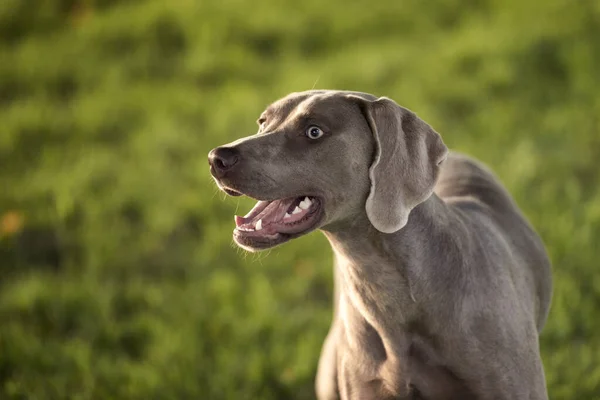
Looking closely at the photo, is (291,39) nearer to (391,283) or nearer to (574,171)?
(574,171)

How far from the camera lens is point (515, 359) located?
2816mm

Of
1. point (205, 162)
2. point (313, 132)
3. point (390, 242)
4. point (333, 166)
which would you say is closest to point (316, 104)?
point (313, 132)

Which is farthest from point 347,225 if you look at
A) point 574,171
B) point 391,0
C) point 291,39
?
point 391,0

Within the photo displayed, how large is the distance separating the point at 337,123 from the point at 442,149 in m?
0.34

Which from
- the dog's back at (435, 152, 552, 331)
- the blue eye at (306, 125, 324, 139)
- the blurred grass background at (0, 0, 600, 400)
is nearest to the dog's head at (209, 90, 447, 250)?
the blue eye at (306, 125, 324, 139)

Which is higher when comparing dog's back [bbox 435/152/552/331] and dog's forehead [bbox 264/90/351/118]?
dog's forehead [bbox 264/90/351/118]

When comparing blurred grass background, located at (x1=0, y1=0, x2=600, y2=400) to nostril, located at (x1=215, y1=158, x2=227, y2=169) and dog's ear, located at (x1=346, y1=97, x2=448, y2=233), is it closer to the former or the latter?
nostril, located at (x1=215, y1=158, x2=227, y2=169)

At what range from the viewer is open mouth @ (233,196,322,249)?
2.66 m

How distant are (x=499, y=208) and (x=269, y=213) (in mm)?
1104

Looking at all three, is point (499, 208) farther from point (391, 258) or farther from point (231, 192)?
point (231, 192)

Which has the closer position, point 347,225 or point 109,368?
point 347,225

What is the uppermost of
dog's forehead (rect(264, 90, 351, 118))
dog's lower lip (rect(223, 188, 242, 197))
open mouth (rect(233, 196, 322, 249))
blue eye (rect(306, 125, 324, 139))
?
dog's forehead (rect(264, 90, 351, 118))

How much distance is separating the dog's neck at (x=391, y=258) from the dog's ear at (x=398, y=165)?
0.41ft

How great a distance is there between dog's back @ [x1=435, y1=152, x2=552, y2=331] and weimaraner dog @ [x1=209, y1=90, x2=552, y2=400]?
0.27 meters
